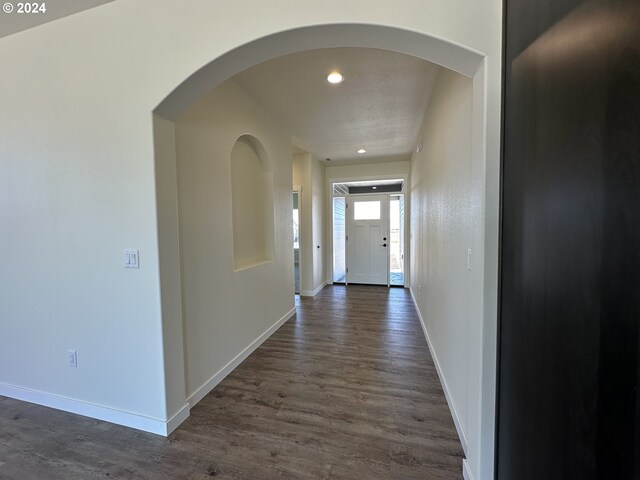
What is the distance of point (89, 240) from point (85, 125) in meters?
0.75

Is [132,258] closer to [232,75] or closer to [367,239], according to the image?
[232,75]

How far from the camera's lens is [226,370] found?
8.06ft

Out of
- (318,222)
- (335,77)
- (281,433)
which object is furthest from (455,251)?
(318,222)

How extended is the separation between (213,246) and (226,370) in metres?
1.12

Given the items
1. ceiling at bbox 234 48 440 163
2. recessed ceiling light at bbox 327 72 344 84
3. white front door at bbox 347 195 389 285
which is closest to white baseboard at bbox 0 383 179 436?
ceiling at bbox 234 48 440 163

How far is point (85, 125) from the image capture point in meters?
1.80

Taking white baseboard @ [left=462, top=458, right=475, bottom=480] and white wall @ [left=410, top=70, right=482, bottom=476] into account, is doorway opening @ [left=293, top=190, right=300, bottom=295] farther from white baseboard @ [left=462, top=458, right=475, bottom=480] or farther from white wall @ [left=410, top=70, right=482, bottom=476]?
white baseboard @ [left=462, top=458, right=475, bottom=480]

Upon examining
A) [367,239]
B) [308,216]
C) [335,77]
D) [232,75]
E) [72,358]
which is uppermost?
[335,77]

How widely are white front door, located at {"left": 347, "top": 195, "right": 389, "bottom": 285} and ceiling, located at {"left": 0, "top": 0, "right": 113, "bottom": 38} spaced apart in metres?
5.06

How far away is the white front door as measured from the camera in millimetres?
6051

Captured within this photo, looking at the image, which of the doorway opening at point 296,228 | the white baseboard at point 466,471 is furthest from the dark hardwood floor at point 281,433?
the doorway opening at point 296,228

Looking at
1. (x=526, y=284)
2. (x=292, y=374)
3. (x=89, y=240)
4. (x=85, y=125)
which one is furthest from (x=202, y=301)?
(x=526, y=284)

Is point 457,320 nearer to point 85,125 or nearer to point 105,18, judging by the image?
point 85,125

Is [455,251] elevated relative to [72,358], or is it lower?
elevated
